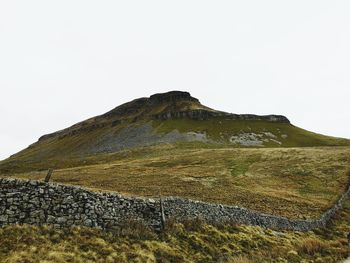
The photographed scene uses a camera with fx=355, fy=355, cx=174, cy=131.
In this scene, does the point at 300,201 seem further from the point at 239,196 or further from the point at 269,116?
the point at 269,116

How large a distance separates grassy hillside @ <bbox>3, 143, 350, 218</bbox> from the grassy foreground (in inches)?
269

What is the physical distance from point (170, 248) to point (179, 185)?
34769mm

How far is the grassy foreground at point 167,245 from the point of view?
1494 centimetres

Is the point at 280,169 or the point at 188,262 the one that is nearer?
the point at 188,262

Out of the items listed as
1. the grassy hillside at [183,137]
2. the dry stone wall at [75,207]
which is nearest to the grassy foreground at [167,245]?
the dry stone wall at [75,207]

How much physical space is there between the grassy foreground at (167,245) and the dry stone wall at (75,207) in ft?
1.86

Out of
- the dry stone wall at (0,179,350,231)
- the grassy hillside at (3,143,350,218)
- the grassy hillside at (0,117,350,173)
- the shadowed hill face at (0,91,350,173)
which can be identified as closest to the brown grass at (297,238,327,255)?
the dry stone wall at (0,179,350,231)

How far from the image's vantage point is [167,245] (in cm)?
1920

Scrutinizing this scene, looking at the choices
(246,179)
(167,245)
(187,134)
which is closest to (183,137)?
(187,134)

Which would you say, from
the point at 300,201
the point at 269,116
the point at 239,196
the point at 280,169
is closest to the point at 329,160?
the point at 280,169

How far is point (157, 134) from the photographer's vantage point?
529 feet

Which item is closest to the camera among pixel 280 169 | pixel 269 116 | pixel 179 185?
pixel 179 185

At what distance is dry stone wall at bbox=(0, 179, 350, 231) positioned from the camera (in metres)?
16.5

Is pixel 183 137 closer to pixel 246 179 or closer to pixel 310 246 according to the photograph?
pixel 246 179
